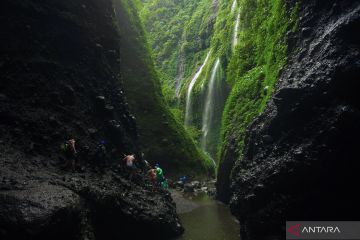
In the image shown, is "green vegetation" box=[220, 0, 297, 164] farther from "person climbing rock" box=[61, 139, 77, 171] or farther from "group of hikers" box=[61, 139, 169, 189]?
"person climbing rock" box=[61, 139, 77, 171]

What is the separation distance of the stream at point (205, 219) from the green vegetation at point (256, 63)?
11.2 ft

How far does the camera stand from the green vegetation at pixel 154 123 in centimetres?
2988

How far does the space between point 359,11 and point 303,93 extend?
3.17 metres

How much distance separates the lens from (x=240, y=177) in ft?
52.2

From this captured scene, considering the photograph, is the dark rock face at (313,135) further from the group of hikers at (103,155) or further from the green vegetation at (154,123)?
the green vegetation at (154,123)

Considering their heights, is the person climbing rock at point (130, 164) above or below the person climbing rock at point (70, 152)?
above

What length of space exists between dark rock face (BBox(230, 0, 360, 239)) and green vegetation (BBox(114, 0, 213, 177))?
15.2 meters

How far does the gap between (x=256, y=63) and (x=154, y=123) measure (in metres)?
10.9

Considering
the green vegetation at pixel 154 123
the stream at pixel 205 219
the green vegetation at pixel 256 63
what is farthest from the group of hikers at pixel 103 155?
the green vegetation at pixel 154 123

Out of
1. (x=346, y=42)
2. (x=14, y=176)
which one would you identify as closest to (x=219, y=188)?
(x=346, y=42)

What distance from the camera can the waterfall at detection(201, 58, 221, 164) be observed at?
1539 inches

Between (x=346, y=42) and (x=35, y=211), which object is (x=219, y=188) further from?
(x=35, y=211)

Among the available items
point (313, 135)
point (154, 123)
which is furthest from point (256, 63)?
point (313, 135)

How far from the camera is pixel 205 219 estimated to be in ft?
60.4
